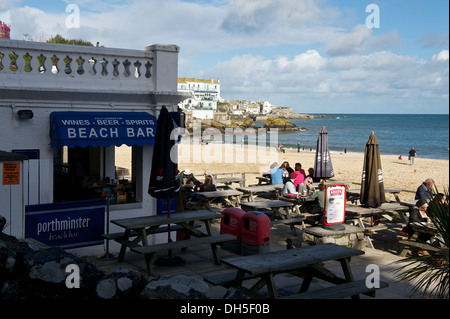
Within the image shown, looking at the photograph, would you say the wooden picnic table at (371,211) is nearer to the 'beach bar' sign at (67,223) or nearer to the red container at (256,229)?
the red container at (256,229)

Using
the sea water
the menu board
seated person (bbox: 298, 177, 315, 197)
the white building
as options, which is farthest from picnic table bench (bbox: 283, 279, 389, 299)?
the sea water

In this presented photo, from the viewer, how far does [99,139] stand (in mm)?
8734

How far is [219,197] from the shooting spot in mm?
13594

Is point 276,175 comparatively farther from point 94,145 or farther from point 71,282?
point 71,282

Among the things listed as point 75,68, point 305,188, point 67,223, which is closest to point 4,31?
point 75,68

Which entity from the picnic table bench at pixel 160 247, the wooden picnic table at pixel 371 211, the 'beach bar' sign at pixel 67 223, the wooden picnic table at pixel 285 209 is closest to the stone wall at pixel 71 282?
the picnic table bench at pixel 160 247

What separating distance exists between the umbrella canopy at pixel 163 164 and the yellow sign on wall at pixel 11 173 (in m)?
1.99

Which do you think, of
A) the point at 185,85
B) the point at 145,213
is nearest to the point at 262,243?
the point at 145,213

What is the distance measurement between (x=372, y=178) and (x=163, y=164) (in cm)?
501

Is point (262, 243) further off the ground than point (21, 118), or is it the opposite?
point (21, 118)

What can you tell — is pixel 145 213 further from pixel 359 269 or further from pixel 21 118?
pixel 359 269

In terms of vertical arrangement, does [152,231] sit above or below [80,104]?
below

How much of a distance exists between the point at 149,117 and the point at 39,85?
2118 mm
